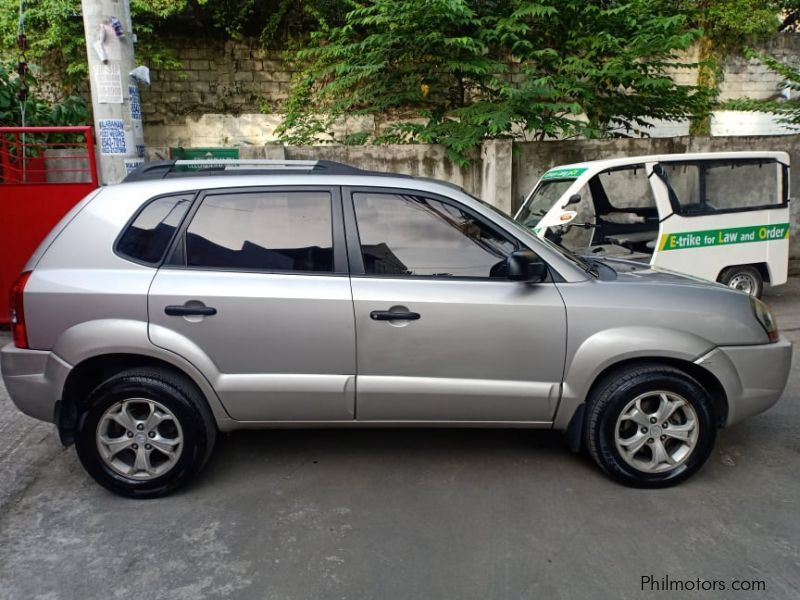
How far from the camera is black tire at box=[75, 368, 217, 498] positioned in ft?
10.4

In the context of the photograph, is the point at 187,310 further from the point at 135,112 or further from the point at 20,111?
the point at 20,111

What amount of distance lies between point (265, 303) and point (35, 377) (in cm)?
128

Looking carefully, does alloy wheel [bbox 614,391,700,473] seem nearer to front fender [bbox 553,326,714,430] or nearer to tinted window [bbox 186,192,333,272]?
front fender [bbox 553,326,714,430]

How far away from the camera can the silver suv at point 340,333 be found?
3.15 meters

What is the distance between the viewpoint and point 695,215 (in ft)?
21.2

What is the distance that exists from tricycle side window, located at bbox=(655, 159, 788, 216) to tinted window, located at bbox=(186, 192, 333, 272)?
4596 millimetres

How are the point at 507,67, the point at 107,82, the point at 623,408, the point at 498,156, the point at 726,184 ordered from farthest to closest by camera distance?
1. the point at 507,67
2. the point at 498,156
3. the point at 726,184
4. the point at 107,82
5. the point at 623,408

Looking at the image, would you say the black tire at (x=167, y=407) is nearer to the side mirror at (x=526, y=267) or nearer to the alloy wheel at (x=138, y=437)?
the alloy wheel at (x=138, y=437)

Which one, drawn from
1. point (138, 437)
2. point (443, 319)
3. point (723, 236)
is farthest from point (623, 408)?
point (723, 236)

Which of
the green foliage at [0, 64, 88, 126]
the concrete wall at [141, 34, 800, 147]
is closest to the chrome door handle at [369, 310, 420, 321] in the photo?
the green foliage at [0, 64, 88, 126]

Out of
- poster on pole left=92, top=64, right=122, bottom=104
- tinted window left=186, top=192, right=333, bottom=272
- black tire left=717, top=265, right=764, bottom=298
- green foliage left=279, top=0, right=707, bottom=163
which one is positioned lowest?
black tire left=717, top=265, right=764, bottom=298

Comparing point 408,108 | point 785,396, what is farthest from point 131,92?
point 785,396

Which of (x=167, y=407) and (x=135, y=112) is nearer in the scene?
(x=167, y=407)

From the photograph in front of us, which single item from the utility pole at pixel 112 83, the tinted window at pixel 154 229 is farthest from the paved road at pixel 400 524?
the utility pole at pixel 112 83
